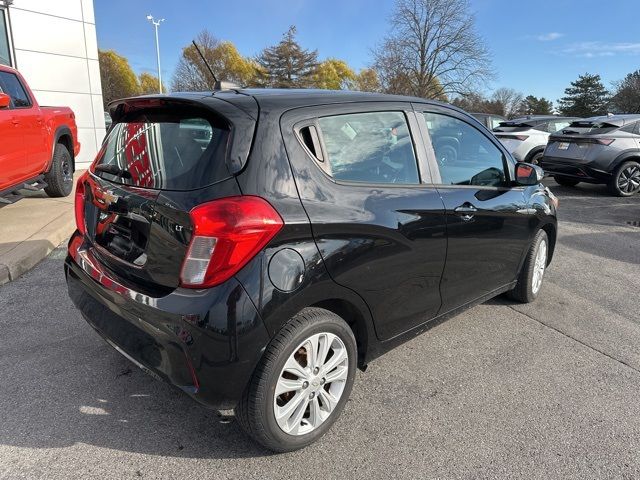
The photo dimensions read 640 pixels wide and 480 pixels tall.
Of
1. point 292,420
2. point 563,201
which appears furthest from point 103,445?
point 563,201

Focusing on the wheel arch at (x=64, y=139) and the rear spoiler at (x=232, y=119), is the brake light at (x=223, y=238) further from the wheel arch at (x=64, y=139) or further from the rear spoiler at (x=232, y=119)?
the wheel arch at (x=64, y=139)

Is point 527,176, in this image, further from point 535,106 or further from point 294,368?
point 535,106

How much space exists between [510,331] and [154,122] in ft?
9.80

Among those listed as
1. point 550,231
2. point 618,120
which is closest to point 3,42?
point 550,231

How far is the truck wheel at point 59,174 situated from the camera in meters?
7.21

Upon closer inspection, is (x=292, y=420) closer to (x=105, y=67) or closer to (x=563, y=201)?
(x=563, y=201)

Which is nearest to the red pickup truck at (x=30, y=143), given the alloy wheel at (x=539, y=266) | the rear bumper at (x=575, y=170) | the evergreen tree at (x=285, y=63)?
the alloy wheel at (x=539, y=266)

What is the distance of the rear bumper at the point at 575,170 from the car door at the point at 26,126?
9563 mm

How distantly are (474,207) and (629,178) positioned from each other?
28.2 feet

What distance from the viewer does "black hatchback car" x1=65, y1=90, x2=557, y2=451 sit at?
1.98 metres

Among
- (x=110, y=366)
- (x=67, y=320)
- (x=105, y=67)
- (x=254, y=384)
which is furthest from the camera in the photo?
(x=105, y=67)

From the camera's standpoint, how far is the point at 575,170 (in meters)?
9.77

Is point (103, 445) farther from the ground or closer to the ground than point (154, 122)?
closer to the ground

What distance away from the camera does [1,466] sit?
2.16 meters
